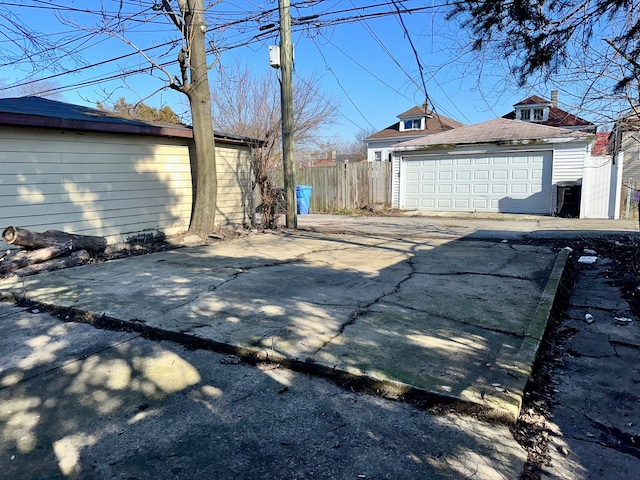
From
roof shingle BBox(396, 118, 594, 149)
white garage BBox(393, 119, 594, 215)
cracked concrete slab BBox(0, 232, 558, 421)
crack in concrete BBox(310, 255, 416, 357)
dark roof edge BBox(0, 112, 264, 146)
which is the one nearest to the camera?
cracked concrete slab BBox(0, 232, 558, 421)

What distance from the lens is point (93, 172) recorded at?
25.2 feet

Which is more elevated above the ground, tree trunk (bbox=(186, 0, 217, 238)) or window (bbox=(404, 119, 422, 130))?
window (bbox=(404, 119, 422, 130))

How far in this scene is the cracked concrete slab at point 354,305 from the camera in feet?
9.07

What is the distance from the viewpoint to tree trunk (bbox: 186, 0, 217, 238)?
333 inches

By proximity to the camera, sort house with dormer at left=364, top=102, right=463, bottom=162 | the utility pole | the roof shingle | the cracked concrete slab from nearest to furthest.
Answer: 1. the cracked concrete slab
2. the utility pole
3. the roof shingle
4. house with dormer at left=364, top=102, right=463, bottom=162

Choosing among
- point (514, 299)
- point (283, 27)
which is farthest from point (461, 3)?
point (283, 27)

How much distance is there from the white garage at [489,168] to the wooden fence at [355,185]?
0.49 meters

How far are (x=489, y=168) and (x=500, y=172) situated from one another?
1.32 feet

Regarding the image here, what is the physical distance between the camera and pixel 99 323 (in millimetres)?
3748

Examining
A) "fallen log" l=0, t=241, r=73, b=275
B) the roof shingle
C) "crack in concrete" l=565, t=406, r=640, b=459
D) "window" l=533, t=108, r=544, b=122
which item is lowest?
"crack in concrete" l=565, t=406, r=640, b=459

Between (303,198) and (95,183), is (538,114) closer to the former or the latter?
(303,198)

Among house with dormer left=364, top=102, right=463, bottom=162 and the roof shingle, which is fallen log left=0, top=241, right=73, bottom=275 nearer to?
the roof shingle

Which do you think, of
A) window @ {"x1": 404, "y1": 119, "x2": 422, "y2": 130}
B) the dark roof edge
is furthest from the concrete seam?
window @ {"x1": 404, "y1": 119, "x2": 422, "y2": 130}

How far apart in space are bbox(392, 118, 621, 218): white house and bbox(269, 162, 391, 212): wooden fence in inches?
17.6
